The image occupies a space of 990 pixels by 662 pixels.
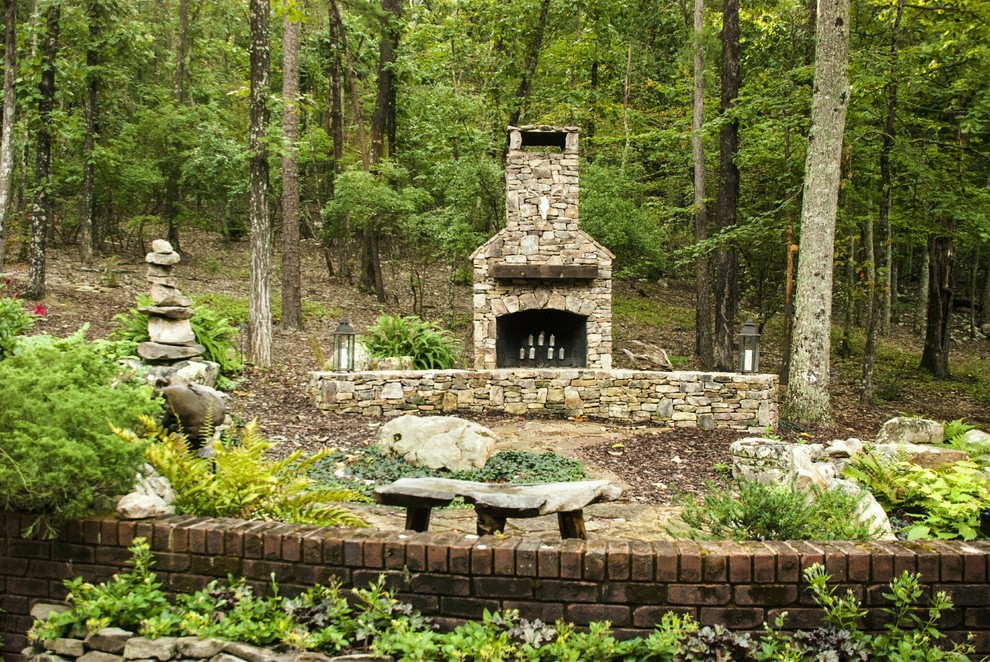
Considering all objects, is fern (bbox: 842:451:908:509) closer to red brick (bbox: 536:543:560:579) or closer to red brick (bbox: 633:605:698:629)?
red brick (bbox: 633:605:698:629)

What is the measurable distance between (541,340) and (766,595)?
971cm

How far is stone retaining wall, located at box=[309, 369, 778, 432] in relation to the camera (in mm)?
10273

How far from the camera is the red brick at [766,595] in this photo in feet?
9.66

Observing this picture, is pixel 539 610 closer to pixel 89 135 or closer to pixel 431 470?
pixel 431 470

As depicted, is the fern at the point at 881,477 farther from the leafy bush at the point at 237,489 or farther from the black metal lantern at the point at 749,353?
the black metal lantern at the point at 749,353

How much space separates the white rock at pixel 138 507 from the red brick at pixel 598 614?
2001 mm

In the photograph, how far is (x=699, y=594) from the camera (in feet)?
9.69

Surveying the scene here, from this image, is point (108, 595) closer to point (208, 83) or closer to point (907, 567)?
point (907, 567)

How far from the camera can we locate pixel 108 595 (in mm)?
3156

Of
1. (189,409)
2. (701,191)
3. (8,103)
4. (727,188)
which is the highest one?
(8,103)

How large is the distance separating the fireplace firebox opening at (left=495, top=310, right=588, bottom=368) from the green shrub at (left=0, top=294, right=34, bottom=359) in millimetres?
7035

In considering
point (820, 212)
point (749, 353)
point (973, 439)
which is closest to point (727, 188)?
point (820, 212)

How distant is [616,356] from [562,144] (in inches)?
206

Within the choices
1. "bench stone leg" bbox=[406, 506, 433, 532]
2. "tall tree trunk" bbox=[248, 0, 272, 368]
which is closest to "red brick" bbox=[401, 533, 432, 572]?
"bench stone leg" bbox=[406, 506, 433, 532]
